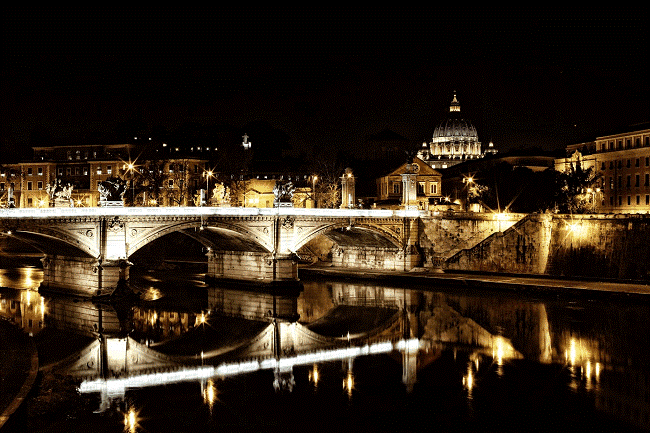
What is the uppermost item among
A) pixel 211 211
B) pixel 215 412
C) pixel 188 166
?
pixel 188 166

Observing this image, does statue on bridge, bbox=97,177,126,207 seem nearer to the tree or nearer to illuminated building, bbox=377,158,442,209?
illuminated building, bbox=377,158,442,209

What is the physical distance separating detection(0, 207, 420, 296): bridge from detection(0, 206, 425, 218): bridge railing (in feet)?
0.16

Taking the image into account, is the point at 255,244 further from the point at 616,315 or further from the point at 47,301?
the point at 616,315

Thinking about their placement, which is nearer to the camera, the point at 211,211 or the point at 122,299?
the point at 122,299

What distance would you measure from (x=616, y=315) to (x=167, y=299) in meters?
23.3

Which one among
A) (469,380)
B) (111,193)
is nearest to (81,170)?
(111,193)

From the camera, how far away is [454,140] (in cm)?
14900

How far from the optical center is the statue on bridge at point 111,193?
3834 centimetres

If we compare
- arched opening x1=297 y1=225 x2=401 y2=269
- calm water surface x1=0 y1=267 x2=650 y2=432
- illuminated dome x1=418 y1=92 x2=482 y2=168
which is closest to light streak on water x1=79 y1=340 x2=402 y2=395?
calm water surface x1=0 y1=267 x2=650 y2=432

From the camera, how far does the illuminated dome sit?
148 metres

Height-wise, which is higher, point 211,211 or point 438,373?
point 211,211

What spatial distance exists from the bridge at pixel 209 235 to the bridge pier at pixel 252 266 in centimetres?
6

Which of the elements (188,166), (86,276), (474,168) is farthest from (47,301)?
(474,168)

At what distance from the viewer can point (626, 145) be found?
68312mm
